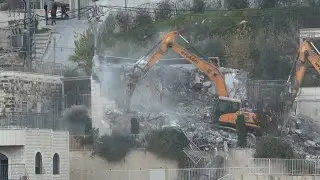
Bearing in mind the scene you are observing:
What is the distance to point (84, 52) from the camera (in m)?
63.9

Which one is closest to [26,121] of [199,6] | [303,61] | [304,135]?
[304,135]

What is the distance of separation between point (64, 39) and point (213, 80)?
1284 cm

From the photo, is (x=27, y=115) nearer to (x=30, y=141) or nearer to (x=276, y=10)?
(x=30, y=141)

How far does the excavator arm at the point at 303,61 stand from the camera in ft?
183

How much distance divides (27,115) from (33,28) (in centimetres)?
2120

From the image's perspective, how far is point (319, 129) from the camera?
5559 cm

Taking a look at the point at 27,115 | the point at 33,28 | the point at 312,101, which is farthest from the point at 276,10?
the point at 27,115

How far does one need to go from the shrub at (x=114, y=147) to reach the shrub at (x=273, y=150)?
19.1 feet

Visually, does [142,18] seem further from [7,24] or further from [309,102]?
[309,102]

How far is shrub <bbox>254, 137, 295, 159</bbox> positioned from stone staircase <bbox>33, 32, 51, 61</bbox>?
17974 millimetres

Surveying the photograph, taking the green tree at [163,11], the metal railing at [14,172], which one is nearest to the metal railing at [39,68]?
the green tree at [163,11]

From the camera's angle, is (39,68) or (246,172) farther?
(39,68)

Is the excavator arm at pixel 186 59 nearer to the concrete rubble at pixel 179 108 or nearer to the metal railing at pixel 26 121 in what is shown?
the concrete rubble at pixel 179 108

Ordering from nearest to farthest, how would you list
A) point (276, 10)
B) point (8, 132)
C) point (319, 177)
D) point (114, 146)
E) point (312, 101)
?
point (8, 132), point (319, 177), point (114, 146), point (312, 101), point (276, 10)
